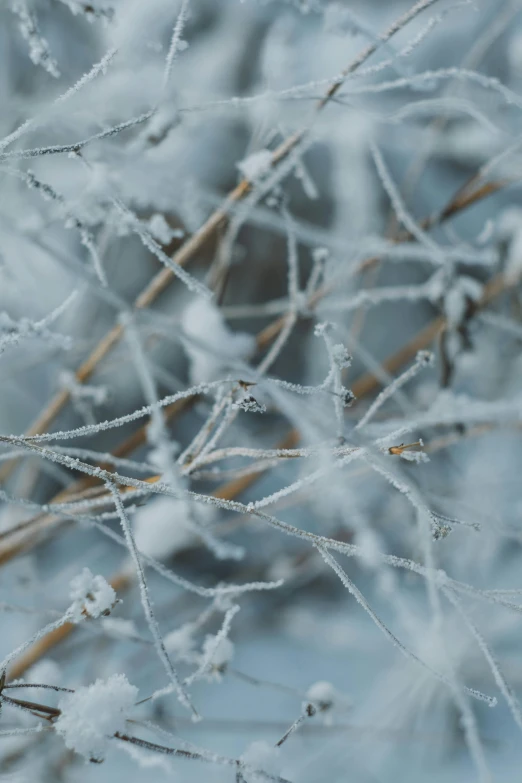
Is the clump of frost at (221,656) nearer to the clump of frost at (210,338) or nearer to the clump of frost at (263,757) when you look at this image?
the clump of frost at (263,757)

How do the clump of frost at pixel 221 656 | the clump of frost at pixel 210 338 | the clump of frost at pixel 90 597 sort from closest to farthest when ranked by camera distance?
1. the clump of frost at pixel 90 597
2. the clump of frost at pixel 221 656
3. the clump of frost at pixel 210 338

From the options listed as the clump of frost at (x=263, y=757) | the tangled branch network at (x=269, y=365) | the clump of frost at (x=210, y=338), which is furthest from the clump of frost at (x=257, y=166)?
the clump of frost at (x=263, y=757)

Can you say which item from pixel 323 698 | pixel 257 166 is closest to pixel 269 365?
pixel 257 166

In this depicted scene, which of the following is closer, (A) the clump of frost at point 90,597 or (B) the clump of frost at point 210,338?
(A) the clump of frost at point 90,597

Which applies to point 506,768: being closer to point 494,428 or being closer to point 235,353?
point 494,428

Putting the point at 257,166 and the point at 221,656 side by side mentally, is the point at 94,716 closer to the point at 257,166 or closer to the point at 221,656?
the point at 221,656

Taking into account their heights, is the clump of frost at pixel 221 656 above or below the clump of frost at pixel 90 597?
above
